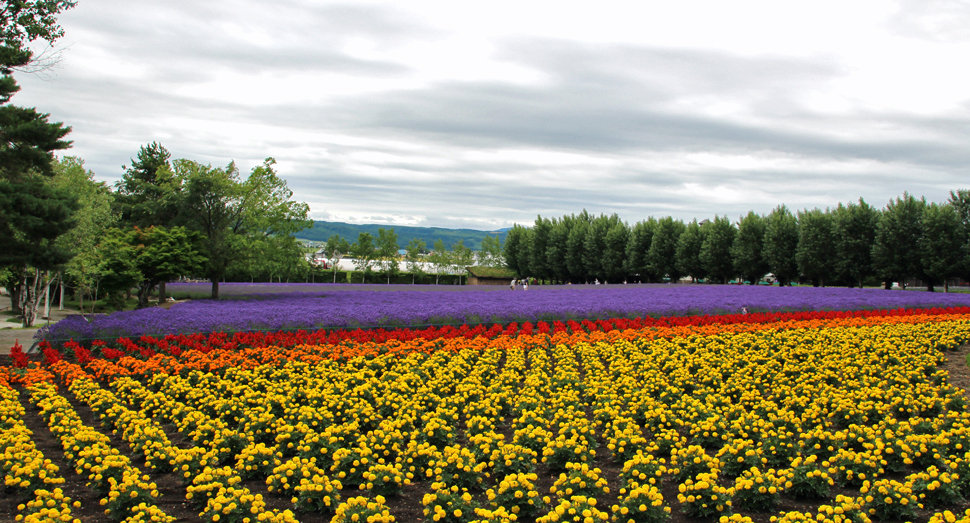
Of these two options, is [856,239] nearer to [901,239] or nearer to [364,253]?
[901,239]

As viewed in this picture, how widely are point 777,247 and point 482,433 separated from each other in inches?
2245

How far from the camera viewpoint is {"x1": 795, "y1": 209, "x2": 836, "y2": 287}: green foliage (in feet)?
183

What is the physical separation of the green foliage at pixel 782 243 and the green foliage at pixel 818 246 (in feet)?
6.20

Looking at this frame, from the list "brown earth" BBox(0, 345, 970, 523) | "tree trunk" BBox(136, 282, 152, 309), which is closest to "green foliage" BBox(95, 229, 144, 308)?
"tree trunk" BBox(136, 282, 152, 309)

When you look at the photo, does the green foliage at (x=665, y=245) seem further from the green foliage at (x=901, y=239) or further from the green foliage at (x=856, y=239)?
the green foliage at (x=901, y=239)

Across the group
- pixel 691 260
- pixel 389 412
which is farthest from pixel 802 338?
pixel 691 260

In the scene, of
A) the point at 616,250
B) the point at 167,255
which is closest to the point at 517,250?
the point at 616,250

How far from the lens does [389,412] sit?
33.2 feet

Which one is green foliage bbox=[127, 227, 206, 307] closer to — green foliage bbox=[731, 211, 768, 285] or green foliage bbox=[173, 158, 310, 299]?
green foliage bbox=[173, 158, 310, 299]

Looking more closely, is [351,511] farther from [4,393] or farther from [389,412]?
[4,393]

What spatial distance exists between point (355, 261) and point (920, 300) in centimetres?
7862

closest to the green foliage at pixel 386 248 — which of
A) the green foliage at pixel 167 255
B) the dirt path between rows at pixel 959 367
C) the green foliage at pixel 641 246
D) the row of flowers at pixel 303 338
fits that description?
the green foliage at pixel 641 246

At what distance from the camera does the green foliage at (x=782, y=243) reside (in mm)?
58969

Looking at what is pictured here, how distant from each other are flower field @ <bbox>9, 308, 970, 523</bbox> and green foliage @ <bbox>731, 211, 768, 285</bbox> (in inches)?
1884
